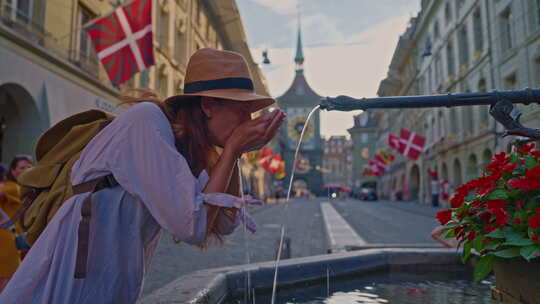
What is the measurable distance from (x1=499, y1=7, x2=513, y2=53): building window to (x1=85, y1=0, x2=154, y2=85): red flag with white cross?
1502cm

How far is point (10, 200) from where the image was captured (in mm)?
4168

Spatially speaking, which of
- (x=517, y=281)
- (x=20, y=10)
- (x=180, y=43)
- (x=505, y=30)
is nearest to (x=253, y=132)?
(x=517, y=281)

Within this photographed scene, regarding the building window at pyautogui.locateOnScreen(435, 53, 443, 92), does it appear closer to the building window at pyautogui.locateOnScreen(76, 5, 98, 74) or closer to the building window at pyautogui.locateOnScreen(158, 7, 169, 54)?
the building window at pyautogui.locateOnScreen(158, 7, 169, 54)

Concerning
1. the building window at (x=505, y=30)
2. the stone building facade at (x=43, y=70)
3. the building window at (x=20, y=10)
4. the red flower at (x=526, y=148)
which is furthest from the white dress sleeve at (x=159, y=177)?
the building window at (x=505, y=30)

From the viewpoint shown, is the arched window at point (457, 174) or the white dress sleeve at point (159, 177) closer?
the white dress sleeve at point (159, 177)

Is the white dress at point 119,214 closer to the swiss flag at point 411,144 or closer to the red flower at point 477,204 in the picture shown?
the red flower at point 477,204

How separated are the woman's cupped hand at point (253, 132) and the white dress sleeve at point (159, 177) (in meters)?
0.17

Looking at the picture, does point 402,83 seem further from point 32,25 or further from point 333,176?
point 333,176

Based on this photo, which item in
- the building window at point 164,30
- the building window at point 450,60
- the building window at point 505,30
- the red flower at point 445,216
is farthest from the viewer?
the building window at point 450,60

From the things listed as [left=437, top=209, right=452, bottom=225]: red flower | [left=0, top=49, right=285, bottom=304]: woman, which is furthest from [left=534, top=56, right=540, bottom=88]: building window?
[left=0, top=49, right=285, bottom=304]: woman

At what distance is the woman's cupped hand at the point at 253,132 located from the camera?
1312 mm

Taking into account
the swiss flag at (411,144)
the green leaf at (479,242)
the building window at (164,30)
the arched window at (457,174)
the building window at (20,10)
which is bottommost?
the green leaf at (479,242)

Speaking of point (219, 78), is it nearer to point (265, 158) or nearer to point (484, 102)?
point (484, 102)

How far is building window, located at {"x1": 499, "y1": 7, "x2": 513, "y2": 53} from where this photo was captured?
1848 cm
